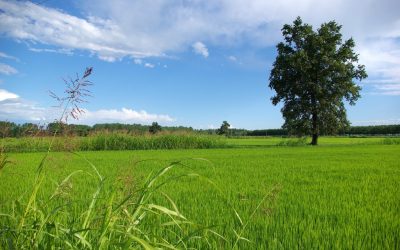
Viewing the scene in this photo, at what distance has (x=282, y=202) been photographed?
5820 mm

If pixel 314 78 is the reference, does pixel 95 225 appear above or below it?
below

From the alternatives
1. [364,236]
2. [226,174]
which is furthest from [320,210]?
[226,174]

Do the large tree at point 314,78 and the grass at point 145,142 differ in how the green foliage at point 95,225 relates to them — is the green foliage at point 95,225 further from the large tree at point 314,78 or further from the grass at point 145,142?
the large tree at point 314,78

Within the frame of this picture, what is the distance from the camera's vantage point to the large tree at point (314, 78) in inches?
1610

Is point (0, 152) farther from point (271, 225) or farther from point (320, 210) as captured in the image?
point (320, 210)

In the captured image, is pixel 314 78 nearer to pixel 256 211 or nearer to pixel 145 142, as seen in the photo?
pixel 145 142

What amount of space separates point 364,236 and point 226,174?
20.3 ft

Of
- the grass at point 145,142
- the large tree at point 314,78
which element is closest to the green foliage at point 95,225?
the grass at point 145,142

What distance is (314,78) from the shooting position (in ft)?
138

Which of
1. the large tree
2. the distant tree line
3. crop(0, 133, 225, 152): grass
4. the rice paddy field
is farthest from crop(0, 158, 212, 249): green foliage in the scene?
the large tree

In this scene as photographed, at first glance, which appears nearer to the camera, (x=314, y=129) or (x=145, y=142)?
(x=145, y=142)

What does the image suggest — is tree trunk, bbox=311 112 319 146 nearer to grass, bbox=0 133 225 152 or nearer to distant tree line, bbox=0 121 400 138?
distant tree line, bbox=0 121 400 138

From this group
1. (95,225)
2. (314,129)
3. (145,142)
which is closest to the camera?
(95,225)

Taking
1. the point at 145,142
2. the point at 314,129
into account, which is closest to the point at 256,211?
the point at 145,142
